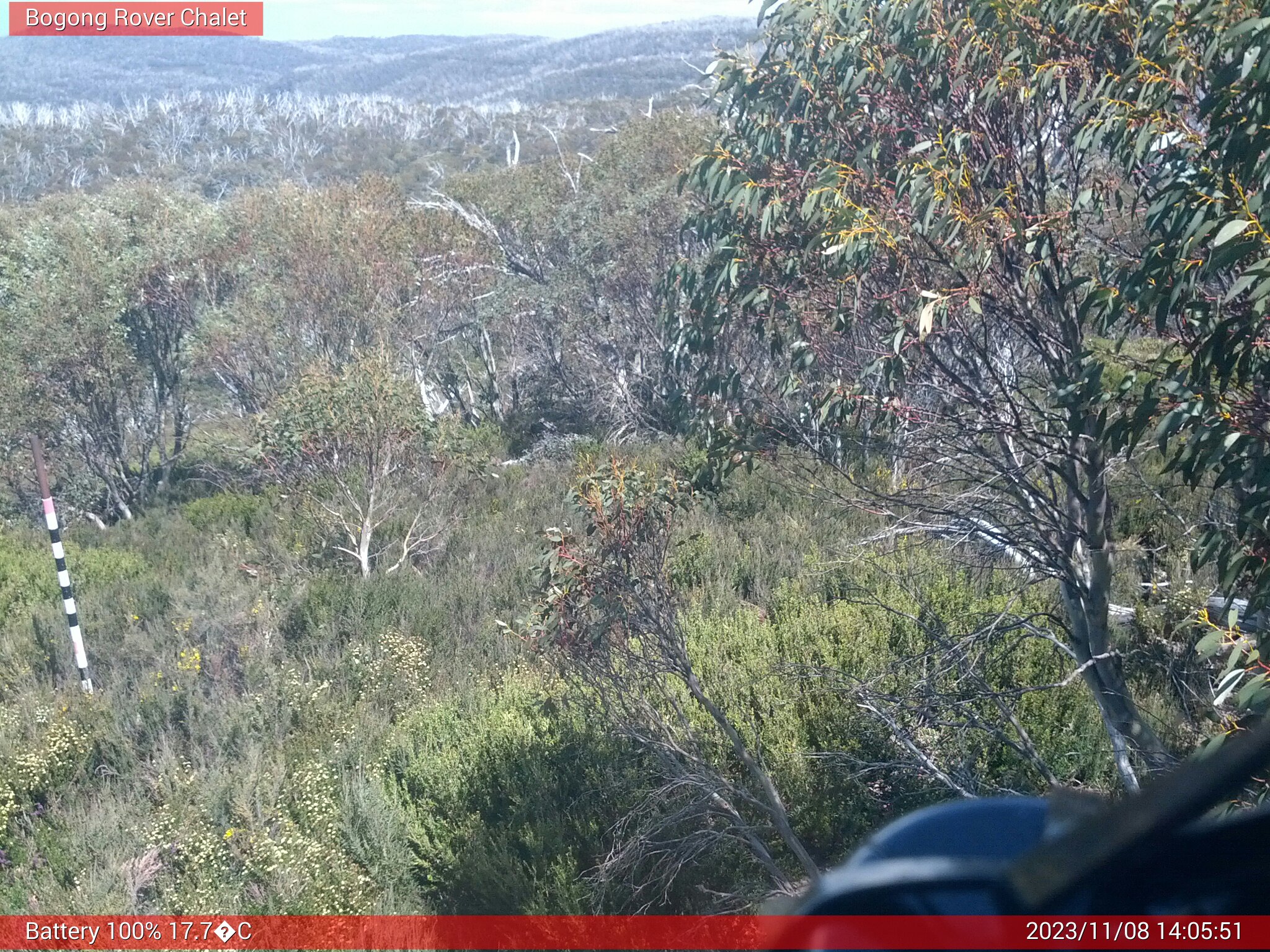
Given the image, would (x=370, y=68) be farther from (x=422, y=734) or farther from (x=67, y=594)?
(x=422, y=734)

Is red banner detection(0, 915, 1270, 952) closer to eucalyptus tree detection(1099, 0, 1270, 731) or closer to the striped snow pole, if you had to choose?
eucalyptus tree detection(1099, 0, 1270, 731)

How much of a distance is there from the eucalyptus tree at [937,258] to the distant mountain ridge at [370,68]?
5793 centimetres

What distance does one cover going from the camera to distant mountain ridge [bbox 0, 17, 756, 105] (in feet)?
221

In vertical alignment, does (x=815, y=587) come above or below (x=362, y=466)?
above

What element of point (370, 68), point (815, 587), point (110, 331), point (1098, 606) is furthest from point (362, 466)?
point (370, 68)

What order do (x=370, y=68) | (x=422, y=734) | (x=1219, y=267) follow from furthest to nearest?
(x=370, y=68), (x=422, y=734), (x=1219, y=267)

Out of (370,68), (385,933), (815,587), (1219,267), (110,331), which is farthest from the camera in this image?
(370,68)

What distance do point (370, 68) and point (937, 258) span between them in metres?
90.7

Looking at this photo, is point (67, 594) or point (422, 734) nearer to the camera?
point (422, 734)

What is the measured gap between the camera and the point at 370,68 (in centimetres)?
8575

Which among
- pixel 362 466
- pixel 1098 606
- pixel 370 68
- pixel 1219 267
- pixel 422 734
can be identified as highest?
pixel 370 68

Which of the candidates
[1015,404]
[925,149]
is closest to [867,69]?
[925,149]

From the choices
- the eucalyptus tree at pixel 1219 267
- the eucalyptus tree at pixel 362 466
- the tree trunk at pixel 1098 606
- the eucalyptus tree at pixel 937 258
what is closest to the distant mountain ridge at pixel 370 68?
the eucalyptus tree at pixel 362 466

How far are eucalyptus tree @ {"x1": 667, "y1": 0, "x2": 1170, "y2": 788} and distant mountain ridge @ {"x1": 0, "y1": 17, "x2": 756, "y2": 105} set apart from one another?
57927mm
